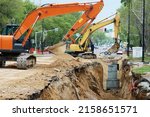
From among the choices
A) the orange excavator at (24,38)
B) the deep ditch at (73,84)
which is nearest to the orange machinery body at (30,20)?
the orange excavator at (24,38)

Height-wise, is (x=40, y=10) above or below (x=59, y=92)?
above

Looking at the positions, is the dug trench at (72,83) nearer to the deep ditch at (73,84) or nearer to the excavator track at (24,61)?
the deep ditch at (73,84)

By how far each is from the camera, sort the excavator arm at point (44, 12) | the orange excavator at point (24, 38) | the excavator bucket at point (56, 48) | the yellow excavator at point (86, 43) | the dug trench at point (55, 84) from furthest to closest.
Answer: the yellow excavator at point (86, 43)
the excavator bucket at point (56, 48)
the excavator arm at point (44, 12)
the orange excavator at point (24, 38)
the dug trench at point (55, 84)

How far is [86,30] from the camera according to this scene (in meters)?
47.4

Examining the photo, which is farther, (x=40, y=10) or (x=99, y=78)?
(x=99, y=78)

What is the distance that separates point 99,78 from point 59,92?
21.0 m

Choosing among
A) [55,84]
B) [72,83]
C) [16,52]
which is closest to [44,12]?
[16,52]

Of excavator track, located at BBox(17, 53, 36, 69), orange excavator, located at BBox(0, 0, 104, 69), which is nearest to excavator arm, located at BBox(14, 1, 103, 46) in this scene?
orange excavator, located at BBox(0, 0, 104, 69)

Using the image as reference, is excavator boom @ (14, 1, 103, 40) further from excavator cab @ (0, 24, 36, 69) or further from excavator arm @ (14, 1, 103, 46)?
excavator cab @ (0, 24, 36, 69)

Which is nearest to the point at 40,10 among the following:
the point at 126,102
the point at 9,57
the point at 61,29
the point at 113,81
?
the point at 9,57

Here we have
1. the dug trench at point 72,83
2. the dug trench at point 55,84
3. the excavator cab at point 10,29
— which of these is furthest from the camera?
the excavator cab at point 10,29

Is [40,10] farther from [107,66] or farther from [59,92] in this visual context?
[107,66]

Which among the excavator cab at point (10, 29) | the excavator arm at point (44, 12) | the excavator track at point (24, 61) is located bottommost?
the excavator track at point (24, 61)

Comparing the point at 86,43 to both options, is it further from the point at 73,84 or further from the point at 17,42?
the point at 73,84
